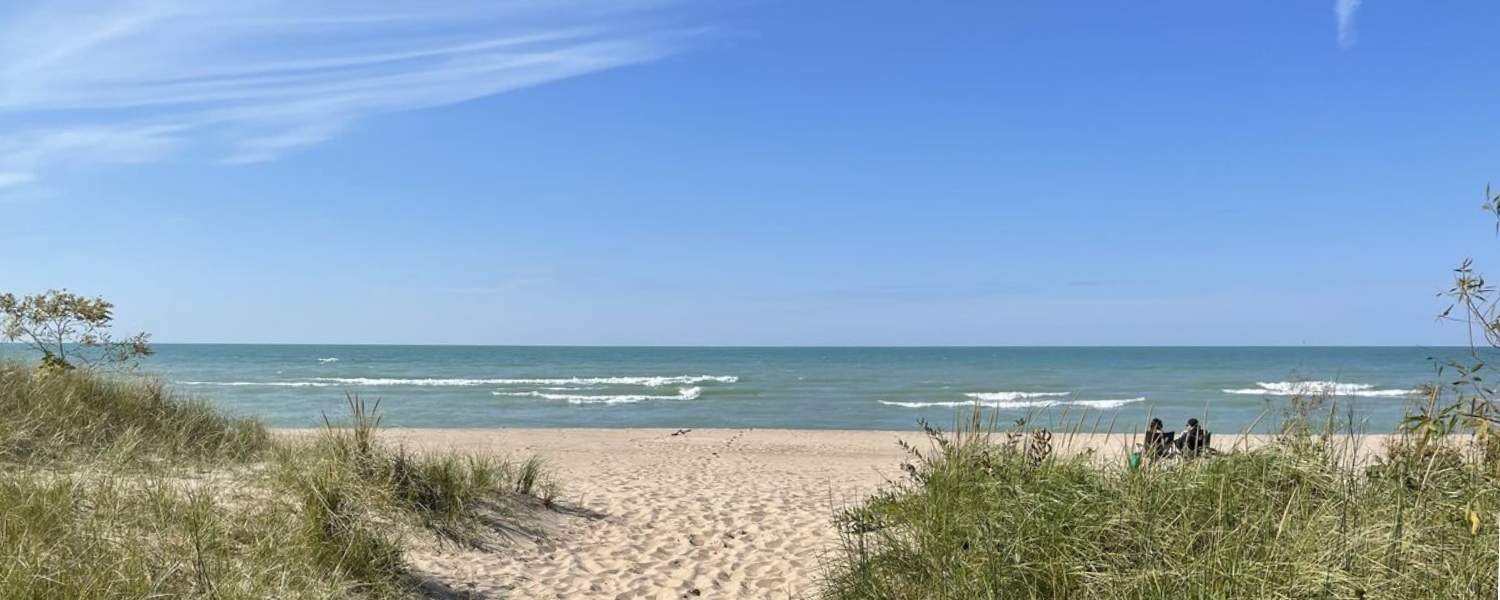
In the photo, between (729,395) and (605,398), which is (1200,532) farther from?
(729,395)

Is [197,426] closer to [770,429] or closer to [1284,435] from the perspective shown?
[1284,435]

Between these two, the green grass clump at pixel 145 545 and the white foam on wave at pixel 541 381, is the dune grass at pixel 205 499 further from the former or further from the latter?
the white foam on wave at pixel 541 381

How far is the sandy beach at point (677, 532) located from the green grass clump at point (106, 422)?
1872 millimetres

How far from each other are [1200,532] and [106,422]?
921 cm

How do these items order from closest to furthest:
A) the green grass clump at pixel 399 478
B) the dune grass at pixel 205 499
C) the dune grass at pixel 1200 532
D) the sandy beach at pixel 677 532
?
the dune grass at pixel 1200 532 → the dune grass at pixel 205 499 → the sandy beach at pixel 677 532 → the green grass clump at pixel 399 478

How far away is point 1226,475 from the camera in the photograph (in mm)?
4398

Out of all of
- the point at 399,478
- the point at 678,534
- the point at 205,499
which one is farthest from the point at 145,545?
the point at 678,534

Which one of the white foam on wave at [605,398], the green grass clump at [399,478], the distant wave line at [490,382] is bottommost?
the white foam on wave at [605,398]

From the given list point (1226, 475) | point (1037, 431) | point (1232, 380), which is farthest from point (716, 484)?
point (1232, 380)

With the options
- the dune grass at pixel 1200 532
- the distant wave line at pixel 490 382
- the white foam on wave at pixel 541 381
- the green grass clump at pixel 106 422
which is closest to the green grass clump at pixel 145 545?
the green grass clump at pixel 106 422

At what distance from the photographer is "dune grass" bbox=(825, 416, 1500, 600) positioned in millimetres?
3543

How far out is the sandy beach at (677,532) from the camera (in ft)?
20.6

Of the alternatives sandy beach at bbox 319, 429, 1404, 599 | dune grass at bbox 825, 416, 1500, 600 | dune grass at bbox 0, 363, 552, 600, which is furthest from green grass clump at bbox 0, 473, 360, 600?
dune grass at bbox 825, 416, 1500, 600

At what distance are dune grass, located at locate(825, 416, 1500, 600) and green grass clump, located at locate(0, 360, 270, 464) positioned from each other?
5.58 meters
